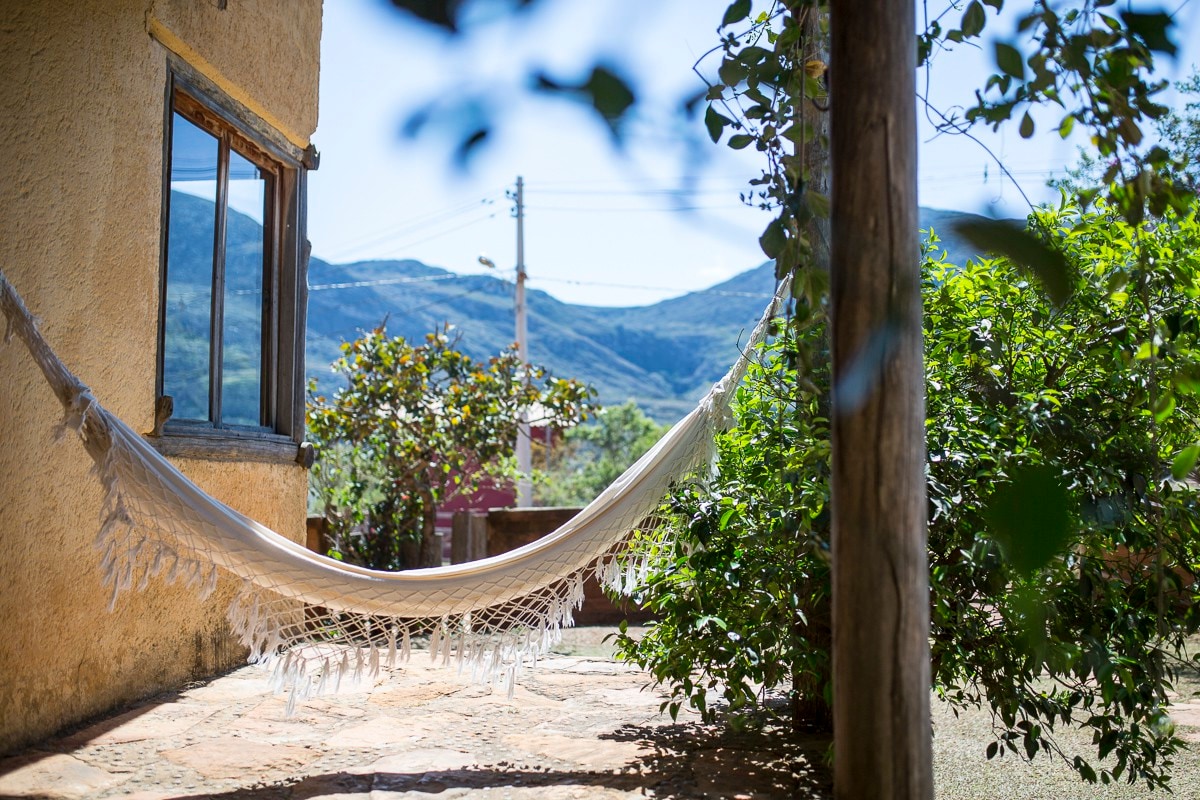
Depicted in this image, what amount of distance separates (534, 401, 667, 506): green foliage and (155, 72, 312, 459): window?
39.4 feet

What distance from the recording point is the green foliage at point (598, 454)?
17.3 meters

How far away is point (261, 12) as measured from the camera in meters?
3.35

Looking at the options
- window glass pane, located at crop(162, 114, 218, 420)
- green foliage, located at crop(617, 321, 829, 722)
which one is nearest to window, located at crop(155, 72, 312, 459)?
window glass pane, located at crop(162, 114, 218, 420)

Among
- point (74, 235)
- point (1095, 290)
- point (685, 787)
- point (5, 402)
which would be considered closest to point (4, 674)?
point (5, 402)

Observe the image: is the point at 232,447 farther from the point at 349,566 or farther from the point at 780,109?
the point at 780,109

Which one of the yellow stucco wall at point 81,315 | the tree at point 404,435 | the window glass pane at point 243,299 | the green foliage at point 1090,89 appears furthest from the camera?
the tree at point 404,435

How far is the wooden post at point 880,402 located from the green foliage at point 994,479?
660mm

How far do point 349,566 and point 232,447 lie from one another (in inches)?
52.0

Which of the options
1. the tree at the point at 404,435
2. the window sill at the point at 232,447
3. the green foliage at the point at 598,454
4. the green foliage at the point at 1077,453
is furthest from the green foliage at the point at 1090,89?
the green foliage at the point at 598,454

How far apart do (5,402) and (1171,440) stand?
2549mm

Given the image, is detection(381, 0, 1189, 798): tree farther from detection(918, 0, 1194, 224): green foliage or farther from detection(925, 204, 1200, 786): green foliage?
detection(925, 204, 1200, 786): green foliage

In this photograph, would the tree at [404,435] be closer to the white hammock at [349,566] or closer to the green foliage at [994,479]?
the white hammock at [349,566]

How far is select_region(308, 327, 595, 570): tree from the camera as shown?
5375mm

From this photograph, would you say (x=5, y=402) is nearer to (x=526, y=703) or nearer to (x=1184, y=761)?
(x=526, y=703)
